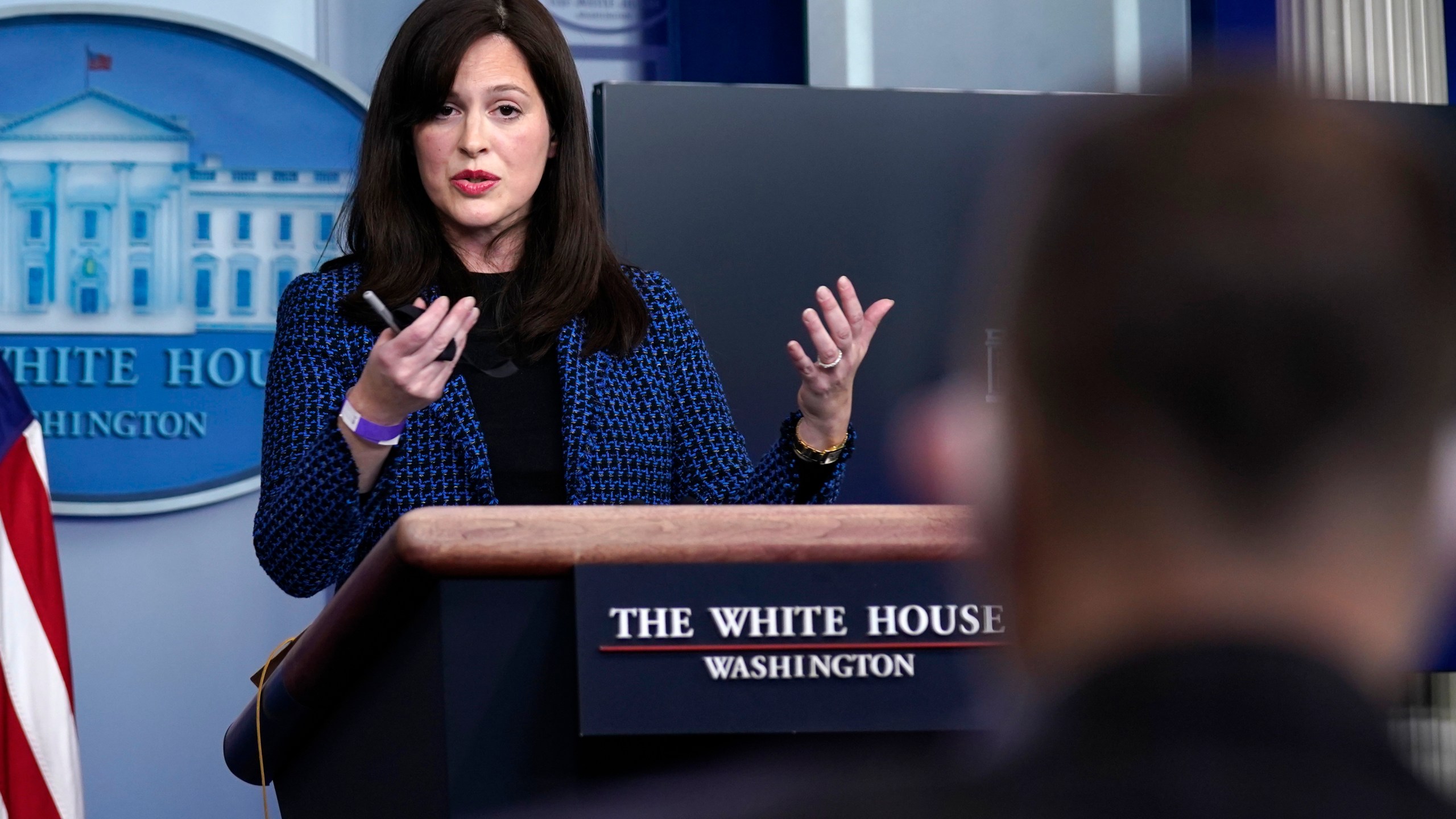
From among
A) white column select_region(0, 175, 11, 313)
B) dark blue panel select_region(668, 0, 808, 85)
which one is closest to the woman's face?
dark blue panel select_region(668, 0, 808, 85)

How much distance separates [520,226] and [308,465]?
62 centimetres

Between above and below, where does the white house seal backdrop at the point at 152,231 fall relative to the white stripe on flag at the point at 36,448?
above

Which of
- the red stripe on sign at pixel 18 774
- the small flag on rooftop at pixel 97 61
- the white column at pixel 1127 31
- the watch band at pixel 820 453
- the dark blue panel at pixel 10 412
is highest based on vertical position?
the white column at pixel 1127 31

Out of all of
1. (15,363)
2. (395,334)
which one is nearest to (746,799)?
(395,334)

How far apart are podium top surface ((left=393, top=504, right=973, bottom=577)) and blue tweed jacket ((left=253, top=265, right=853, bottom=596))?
52 centimetres

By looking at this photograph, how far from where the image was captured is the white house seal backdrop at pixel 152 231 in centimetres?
326

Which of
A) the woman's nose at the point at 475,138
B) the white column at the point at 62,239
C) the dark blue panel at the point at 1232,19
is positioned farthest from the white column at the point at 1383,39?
the white column at the point at 62,239

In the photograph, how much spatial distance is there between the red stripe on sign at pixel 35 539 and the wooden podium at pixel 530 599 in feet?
6.78

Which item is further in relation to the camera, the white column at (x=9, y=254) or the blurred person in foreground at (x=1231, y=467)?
the white column at (x=9, y=254)

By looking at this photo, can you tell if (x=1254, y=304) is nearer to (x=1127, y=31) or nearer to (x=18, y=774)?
(x=18, y=774)

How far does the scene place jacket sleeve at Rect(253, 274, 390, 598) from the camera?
54.1 inches

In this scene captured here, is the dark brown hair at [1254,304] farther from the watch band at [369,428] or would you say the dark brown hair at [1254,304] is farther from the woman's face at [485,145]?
the woman's face at [485,145]

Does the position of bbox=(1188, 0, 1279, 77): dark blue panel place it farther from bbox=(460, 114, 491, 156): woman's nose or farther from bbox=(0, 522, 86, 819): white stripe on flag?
bbox=(0, 522, 86, 819): white stripe on flag

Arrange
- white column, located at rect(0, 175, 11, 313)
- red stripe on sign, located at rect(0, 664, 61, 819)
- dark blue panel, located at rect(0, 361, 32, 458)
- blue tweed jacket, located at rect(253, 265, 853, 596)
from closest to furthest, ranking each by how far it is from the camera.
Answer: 1. blue tweed jacket, located at rect(253, 265, 853, 596)
2. red stripe on sign, located at rect(0, 664, 61, 819)
3. dark blue panel, located at rect(0, 361, 32, 458)
4. white column, located at rect(0, 175, 11, 313)
